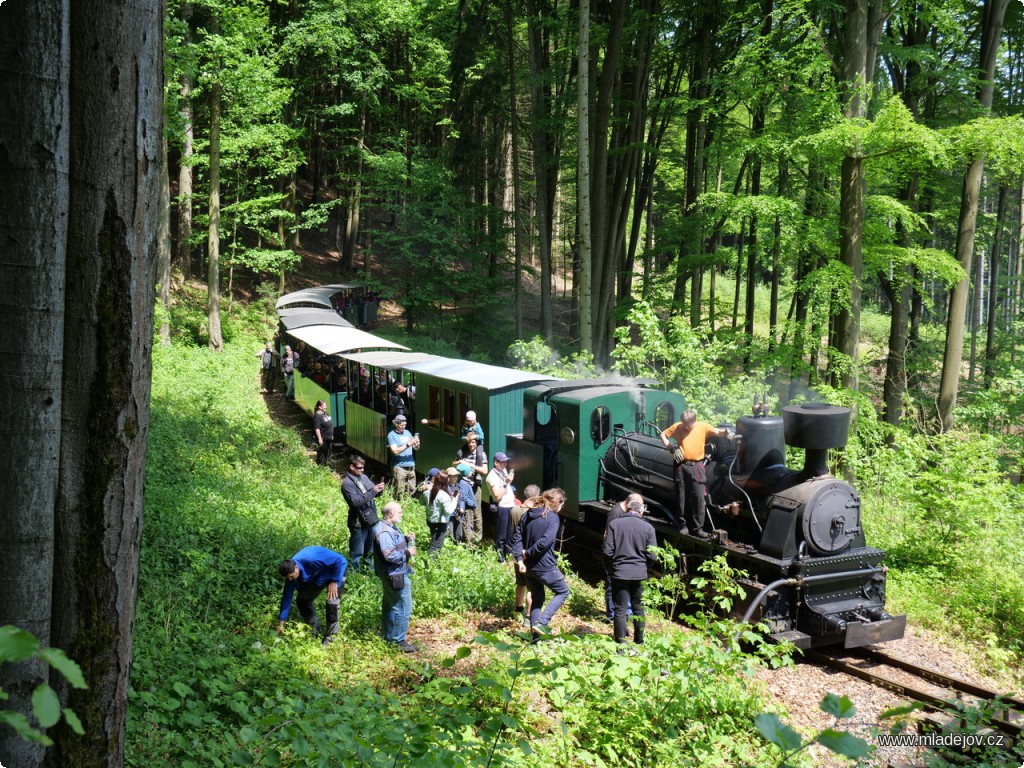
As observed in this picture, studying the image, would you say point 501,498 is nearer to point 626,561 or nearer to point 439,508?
point 439,508

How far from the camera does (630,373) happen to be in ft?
56.5

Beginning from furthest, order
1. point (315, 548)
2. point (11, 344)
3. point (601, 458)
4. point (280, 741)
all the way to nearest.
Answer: point (601, 458)
point (315, 548)
point (280, 741)
point (11, 344)

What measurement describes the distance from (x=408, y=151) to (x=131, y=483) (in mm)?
30448

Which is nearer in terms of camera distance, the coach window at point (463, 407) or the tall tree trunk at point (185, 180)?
the coach window at point (463, 407)

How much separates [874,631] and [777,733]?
21.9 feet

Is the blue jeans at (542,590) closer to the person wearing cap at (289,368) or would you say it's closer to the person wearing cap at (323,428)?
the person wearing cap at (323,428)

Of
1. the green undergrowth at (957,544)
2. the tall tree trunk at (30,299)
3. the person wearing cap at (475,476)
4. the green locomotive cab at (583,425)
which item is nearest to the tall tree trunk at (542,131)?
the person wearing cap at (475,476)

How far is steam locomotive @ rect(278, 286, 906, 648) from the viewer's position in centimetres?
802

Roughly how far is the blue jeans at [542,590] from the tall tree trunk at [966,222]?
37.4 feet

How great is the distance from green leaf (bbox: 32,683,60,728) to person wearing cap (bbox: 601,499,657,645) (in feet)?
19.9

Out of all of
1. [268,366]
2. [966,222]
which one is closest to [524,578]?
[966,222]

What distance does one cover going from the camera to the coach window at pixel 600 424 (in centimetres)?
1068

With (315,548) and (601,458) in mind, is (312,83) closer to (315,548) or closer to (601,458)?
(601,458)

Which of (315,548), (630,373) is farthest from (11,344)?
(630,373)
